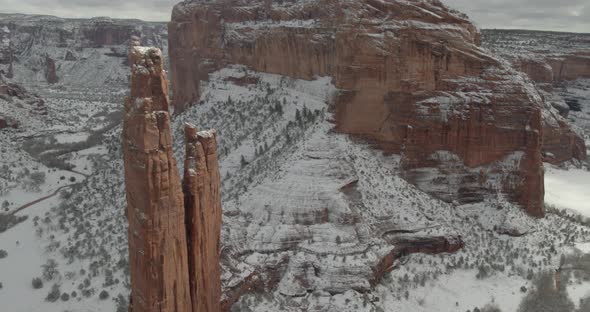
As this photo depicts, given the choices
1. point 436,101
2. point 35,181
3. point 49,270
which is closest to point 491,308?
point 436,101

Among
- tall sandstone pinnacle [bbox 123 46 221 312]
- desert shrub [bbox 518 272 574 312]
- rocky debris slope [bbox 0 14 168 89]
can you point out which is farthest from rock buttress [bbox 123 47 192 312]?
rocky debris slope [bbox 0 14 168 89]

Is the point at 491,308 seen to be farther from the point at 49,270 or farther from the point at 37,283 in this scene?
the point at 49,270

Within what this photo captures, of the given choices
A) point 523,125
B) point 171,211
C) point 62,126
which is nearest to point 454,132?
point 523,125

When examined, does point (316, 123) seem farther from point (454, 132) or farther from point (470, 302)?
point (470, 302)

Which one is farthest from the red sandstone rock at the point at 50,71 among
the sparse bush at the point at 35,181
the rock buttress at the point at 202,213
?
the rock buttress at the point at 202,213

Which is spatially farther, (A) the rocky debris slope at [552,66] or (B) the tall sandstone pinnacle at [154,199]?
(A) the rocky debris slope at [552,66]

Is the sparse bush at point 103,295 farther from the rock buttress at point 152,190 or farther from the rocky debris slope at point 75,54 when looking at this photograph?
the rocky debris slope at point 75,54
